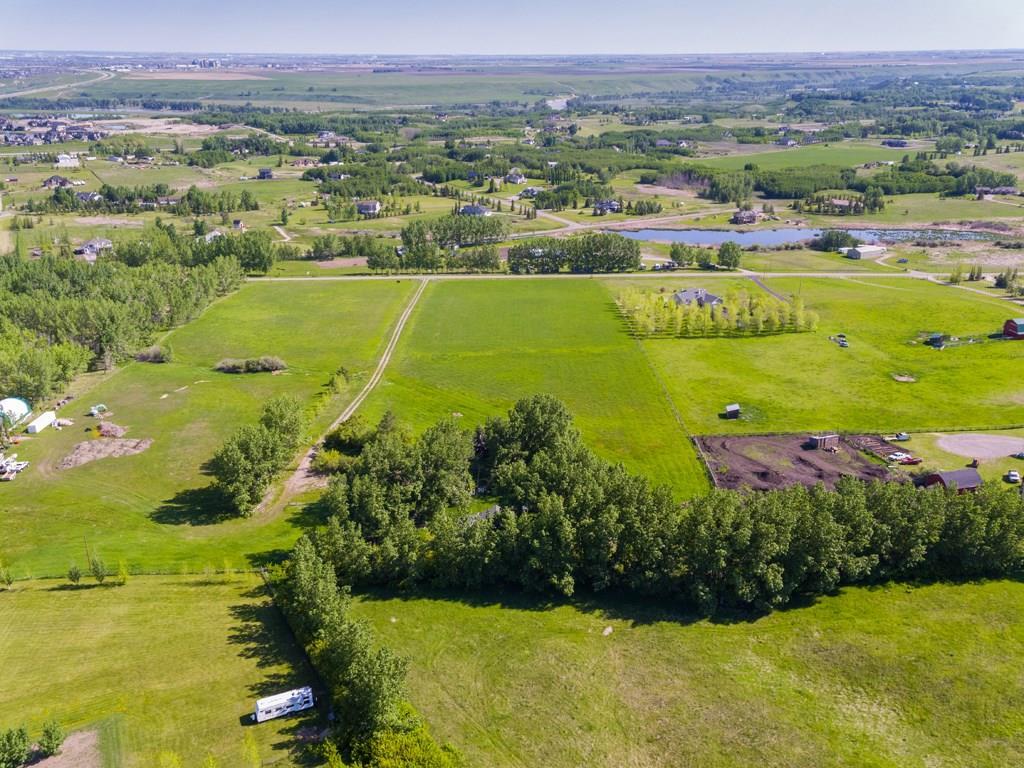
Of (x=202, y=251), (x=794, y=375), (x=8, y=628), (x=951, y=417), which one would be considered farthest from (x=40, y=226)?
(x=951, y=417)

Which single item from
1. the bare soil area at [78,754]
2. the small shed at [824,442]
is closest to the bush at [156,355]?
the bare soil area at [78,754]

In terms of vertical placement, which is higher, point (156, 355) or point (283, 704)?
point (156, 355)

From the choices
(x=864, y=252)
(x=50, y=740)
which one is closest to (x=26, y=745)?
(x=50, y=740)

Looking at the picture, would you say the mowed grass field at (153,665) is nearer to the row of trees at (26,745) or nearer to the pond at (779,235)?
the row of trees at (26,745)

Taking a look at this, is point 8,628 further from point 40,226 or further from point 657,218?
point 657,218

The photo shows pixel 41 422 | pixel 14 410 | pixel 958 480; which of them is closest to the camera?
pixel 958 480

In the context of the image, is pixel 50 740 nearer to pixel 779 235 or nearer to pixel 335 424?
pixel 335 424

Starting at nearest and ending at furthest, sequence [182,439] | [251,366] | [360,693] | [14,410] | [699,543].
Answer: [360,693], [699,543], [182,439], [14,410], [251,366]
